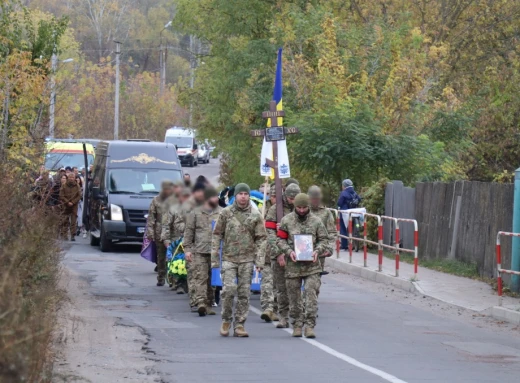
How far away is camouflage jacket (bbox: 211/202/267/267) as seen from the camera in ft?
44.1

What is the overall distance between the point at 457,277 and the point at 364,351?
28.1ft

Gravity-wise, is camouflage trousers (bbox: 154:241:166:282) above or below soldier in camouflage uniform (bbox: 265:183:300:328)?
below

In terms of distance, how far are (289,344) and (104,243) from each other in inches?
553

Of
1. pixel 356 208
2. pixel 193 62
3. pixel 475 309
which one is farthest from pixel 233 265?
pixel 193 62

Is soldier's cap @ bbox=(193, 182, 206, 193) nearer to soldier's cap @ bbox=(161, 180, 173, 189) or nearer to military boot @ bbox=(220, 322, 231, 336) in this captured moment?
soldier's cap @ bbox=(161, 180, 173, 189)

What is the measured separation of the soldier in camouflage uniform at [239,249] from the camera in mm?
13266

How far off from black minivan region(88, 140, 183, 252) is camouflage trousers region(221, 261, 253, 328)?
37.3 ft

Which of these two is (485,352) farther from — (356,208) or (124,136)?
(124,136)

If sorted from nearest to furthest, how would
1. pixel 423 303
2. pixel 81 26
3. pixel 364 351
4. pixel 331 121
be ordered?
pixel 364 351 < pixel 423 303 < pixel 331 121 < pixel 81 26

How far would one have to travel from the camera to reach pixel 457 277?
67.3 ft

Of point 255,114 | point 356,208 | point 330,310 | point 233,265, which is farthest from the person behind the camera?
point 255,114

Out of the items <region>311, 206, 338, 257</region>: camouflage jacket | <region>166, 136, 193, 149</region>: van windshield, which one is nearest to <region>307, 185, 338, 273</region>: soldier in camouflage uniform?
<region>311, 206, 338, 257</region>: camouflage jacket

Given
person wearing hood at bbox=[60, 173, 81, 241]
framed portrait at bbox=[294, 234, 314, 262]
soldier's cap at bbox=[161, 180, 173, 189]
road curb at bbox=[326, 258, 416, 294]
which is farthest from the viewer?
person wearing hood at bbox=[60, 173, 81, 241]

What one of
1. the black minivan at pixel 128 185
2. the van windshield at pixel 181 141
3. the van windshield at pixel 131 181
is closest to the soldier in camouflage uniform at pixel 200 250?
the black minivan at pixel 128 185
